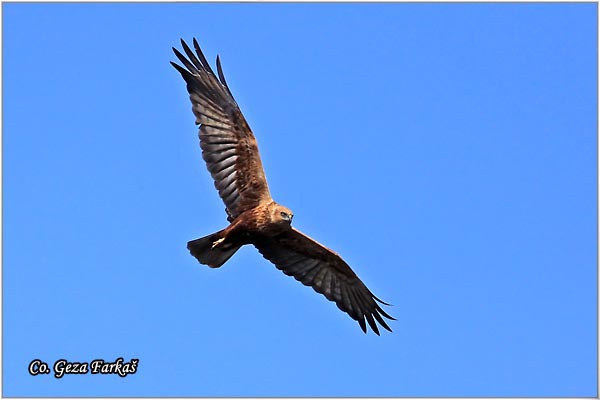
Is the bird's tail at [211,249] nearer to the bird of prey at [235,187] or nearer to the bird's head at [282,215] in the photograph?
the bird of prey at [235,187]

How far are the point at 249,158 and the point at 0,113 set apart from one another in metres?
3.00

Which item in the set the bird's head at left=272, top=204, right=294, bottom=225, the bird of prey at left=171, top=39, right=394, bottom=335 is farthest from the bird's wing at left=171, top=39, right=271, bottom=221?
the bird's head at left=272, top=204, right=294, bottom=225

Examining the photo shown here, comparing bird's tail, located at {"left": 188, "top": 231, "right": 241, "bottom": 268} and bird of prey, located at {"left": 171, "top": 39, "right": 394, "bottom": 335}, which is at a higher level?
bird of prey, located at {"left": 171, "top": 39, "right": 394, "bottom": 335}

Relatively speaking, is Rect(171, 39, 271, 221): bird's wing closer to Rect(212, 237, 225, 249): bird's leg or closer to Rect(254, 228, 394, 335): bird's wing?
Rect(212, 237, 225, 249): bird's leg

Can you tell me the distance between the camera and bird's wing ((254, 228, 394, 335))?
46.8 feet

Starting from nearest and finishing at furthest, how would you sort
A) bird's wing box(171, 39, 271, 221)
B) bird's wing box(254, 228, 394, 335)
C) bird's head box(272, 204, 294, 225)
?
1. bird's head box(272, 204, 294, 225)
2. bird's wing box(171, 39, 271, 221)
3. bird's wing box(254, 228, 394, 335)

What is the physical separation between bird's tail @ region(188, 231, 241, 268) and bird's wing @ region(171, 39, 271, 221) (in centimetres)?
34

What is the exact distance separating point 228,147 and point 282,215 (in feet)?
3.82

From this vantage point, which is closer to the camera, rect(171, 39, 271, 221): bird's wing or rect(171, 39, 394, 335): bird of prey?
rect(171, 39, 394, 335): bird of prey

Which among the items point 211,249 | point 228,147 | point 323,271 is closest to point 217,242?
point 211,249

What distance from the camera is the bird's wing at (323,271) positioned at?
1427cm

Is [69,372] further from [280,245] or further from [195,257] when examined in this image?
[280,245]


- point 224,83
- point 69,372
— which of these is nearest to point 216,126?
point 224,83

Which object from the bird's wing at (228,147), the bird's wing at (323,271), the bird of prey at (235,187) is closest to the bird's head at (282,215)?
the bird of prey at (235,187)
